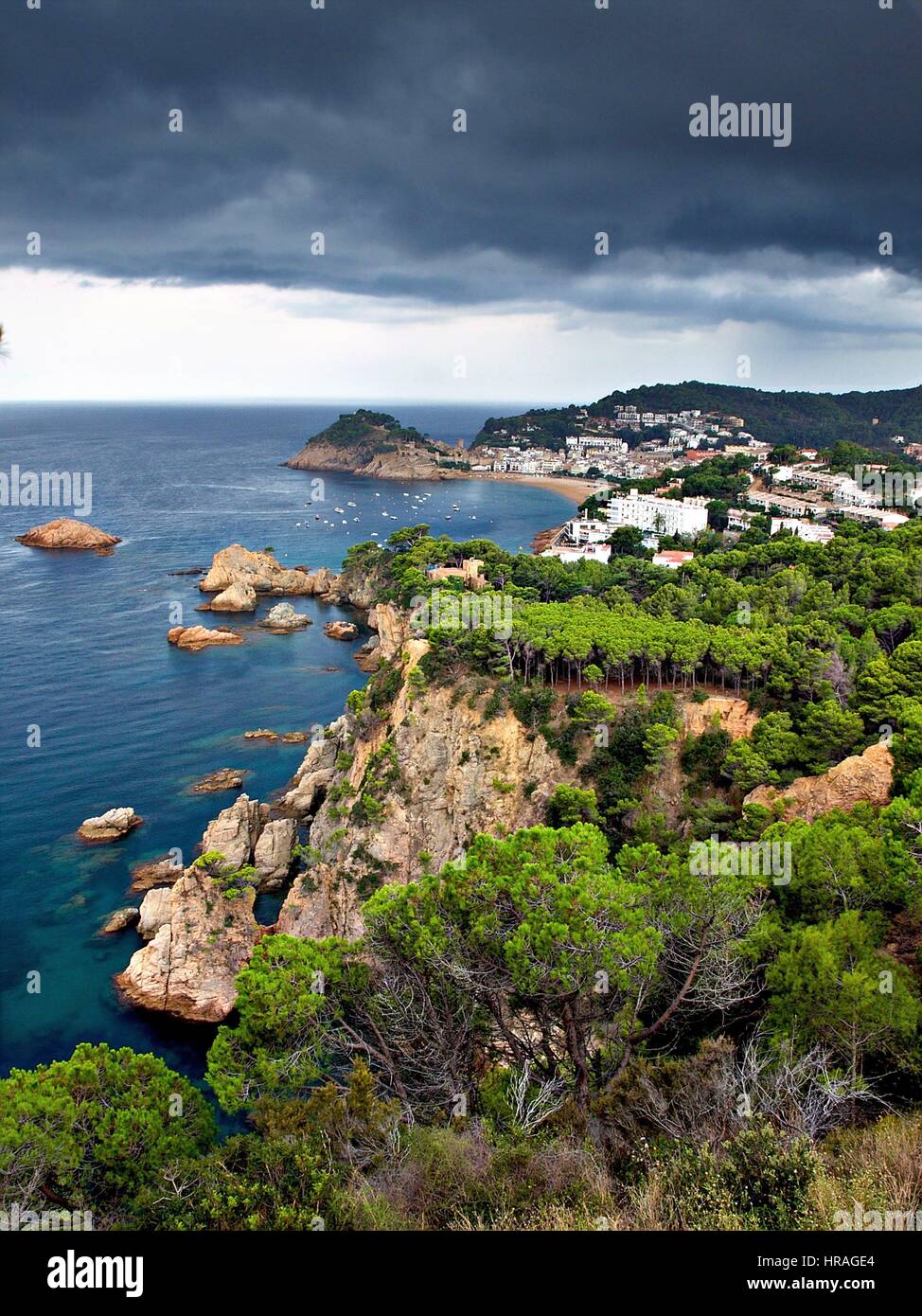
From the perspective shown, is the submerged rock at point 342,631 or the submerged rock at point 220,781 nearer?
the submerged rock at point 220,781

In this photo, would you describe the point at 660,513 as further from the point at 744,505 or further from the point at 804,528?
the point at 804,528

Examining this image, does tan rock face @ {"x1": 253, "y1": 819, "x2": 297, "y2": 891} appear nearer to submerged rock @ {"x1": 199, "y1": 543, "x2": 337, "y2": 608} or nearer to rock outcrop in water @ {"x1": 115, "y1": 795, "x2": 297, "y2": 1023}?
rock outcrop in water @ {"x1": 115, "y1": 795, "x2": 297, "y2": 1023}

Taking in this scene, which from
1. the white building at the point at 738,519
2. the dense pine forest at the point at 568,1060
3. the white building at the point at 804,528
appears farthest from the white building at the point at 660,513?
the dense pine forest at the point at 568,1060

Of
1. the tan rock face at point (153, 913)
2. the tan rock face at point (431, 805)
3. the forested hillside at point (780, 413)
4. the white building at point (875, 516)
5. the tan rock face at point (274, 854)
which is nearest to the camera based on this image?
the tan rock face at point (153, 913)

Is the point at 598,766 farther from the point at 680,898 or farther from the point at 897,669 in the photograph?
the point at 680,898

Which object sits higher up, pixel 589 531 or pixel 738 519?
pixel 738 519

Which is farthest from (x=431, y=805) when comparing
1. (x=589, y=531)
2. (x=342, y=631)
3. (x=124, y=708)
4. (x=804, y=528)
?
(x=589, y=531)

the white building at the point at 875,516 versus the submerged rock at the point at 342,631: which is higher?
the white building at the point at 875,516

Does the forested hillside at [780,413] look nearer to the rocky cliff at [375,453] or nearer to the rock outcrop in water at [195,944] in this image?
Answer: the rocky cliff at [375,453]
